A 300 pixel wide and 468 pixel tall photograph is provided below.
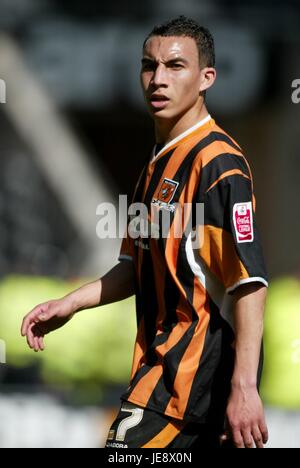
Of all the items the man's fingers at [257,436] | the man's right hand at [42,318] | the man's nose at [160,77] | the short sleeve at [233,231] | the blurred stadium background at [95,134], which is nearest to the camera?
the man's fingers at [257,436]

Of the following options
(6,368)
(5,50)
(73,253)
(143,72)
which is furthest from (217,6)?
(143,72)

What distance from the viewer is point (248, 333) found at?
306cm

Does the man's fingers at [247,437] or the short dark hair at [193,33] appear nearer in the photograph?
the man's fingers at [247,437]

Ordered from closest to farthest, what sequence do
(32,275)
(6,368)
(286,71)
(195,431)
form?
A: (195,431) → (6,368) → (32,275) → (286,71)

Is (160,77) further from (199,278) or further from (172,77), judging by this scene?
(199,278)

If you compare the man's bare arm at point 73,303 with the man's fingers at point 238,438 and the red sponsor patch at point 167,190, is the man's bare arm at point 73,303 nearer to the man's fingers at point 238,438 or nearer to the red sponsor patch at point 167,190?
the red sponsor patch at point 167,190

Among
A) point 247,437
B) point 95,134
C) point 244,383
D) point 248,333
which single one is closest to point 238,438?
point 247,437

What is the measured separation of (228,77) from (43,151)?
1.70 metres

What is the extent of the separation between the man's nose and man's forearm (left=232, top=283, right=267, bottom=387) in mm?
758

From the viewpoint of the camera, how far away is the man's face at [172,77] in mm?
3330

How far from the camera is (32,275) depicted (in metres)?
7.51

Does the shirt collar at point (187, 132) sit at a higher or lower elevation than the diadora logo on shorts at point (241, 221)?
higher

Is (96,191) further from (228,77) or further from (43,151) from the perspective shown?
(228,77)

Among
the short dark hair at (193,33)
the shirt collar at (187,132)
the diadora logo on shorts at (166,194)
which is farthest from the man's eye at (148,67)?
the diadora logo on shorts at (166,194)
